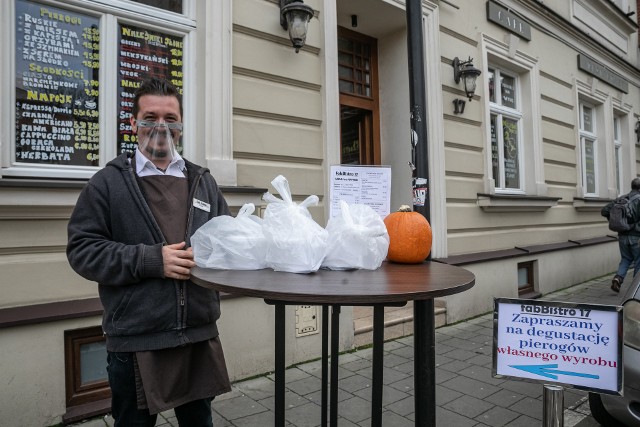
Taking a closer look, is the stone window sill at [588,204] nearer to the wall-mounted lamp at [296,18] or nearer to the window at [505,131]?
the window at [505,131]

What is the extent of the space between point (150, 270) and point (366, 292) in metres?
0.82

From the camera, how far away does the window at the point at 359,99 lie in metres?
5.49

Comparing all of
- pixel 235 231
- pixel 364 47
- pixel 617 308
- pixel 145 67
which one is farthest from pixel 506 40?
pixel 235 231

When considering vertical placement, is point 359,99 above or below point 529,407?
above

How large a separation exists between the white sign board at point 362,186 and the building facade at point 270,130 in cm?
25

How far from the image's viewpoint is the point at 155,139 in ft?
5.68

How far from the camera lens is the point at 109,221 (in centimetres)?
164

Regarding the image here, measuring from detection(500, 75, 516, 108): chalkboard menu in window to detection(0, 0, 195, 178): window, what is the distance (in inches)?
210

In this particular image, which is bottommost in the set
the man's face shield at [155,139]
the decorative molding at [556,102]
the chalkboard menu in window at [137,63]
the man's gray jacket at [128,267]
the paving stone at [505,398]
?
the paving stone at [505,398]

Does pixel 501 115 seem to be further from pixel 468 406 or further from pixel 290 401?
pixel 290 401

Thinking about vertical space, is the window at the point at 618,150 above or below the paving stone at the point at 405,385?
above

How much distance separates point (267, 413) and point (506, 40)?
6.24 m

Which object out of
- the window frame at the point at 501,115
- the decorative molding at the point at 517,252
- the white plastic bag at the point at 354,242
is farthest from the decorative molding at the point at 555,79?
the white plastic bag at the point at 354,242

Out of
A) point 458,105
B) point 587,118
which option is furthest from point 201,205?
point 587,118
